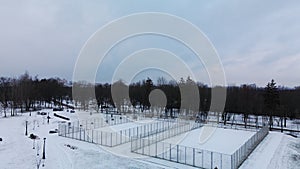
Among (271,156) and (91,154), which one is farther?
(271,156)

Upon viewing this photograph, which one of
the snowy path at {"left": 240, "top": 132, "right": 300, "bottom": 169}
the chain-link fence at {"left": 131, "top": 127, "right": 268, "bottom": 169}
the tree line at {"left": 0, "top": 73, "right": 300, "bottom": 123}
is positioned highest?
the tree line at {"left": 0, "top": 73, "right": 300, "bottom": 123}

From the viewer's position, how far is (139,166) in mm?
15062

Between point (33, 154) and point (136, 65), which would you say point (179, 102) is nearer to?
point (136, 65)

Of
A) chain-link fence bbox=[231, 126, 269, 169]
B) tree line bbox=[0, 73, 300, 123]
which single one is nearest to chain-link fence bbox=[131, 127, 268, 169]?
chain-link fence bbox=[231, 126, 269, 169]

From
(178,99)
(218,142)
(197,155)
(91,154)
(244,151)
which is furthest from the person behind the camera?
(178,99)

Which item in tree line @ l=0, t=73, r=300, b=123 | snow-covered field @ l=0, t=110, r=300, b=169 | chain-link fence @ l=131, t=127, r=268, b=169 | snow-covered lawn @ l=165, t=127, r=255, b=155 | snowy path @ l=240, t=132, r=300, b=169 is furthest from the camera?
tree line @ l=0, t=73, r=300, b=123

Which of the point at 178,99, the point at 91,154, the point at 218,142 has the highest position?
the point at 178,99

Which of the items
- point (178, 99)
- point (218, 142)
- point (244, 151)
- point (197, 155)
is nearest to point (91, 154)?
point (197, 155)

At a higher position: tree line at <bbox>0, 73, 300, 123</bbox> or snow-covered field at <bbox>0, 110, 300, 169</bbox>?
tree line at <bbox>0, 73, 300, 123</bbox>

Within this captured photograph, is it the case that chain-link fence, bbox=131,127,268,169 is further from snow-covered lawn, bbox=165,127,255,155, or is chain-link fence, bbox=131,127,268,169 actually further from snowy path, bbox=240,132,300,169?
snow-covered lawn, bbox=165,127,255,155

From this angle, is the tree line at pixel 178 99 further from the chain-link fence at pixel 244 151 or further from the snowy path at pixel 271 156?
the chain-link fence at pixel 244 151

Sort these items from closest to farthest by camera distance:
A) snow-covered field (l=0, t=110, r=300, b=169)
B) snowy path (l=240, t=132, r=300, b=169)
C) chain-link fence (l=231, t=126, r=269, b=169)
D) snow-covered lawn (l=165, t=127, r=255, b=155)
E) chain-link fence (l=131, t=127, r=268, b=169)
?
1. snow-covered field (l=0, t=110, r=300, b=169)
2. chain-link fence (l=231, t=126, r=269, b=169)
3. chain-link fence (l=131, t=127, r=268, b=169)
4. snowy path (l=240, t=132, r=300, b=169)
5. snow-covered lawn (l=165, t=127, r=255, b=155)

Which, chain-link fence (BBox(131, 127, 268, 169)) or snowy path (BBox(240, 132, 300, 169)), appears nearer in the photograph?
chain-link fence (BBox(131, 127, 268, 169))

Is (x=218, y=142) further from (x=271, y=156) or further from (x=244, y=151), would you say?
(x=271, y=156)
